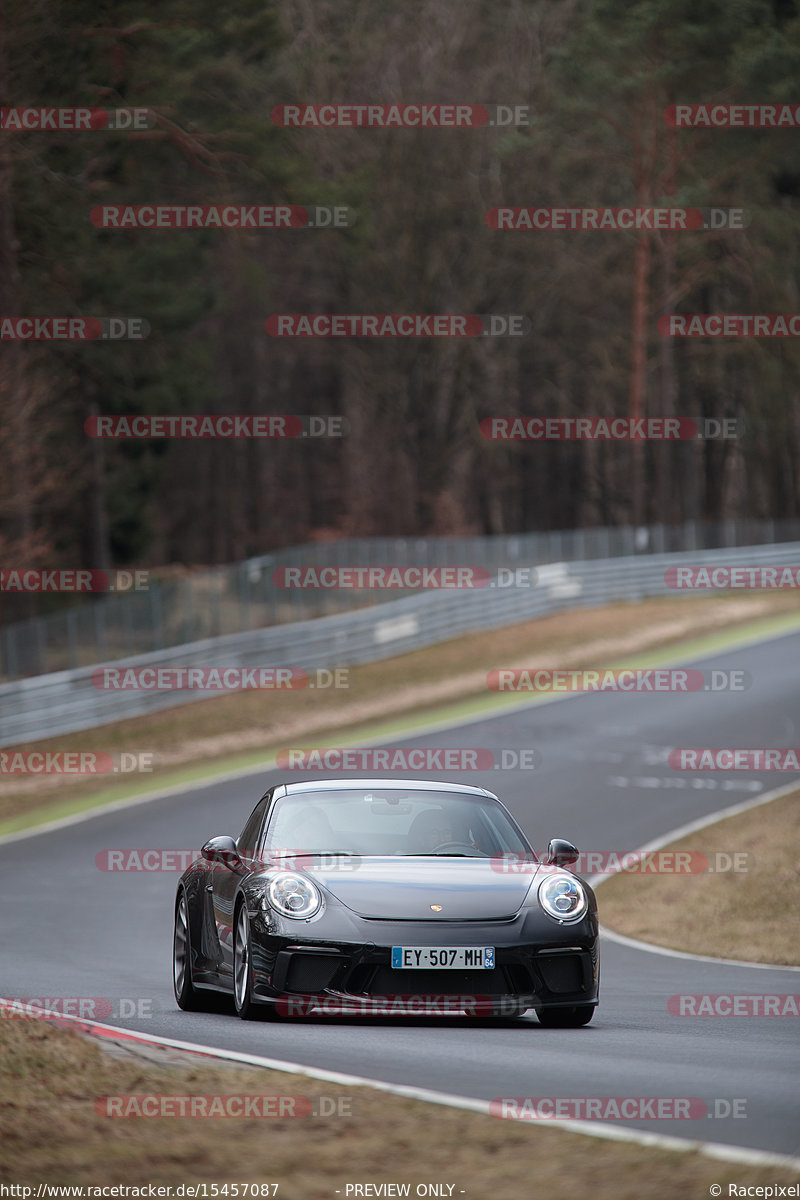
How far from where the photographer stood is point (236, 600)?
115 feet

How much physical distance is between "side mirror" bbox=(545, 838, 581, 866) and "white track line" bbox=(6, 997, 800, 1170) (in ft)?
7.55

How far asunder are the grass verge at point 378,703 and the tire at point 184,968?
13407 mm

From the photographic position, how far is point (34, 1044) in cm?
701

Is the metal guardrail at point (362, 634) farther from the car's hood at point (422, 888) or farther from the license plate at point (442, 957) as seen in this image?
the license plate at point (442, 957)

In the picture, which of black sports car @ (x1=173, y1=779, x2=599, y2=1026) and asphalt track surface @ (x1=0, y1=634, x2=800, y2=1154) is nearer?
asphalt track surface @ (x1=0, y1=634, x2=800, y2=1154)

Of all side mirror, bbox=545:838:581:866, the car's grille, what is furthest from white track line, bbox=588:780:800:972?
the car's grille

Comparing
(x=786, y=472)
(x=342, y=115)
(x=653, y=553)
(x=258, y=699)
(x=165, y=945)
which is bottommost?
(x=165, y=945)

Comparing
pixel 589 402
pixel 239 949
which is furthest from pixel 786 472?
pixel 239 949

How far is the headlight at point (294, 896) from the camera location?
8.33 m

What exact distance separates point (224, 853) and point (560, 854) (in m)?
1.75

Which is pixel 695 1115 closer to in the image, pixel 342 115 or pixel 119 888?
pixel 119 888

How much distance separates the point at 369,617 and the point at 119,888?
18899 millimetres

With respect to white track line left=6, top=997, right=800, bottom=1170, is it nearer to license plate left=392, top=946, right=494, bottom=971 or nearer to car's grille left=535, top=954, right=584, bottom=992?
license plate left=392, top=946, right=494, bottom=971

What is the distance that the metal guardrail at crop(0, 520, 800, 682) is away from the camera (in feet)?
104
